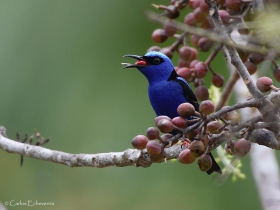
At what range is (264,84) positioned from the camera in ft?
5.55

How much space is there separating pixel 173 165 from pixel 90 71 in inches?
45.3

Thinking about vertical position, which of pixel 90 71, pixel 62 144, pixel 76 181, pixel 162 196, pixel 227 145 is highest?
pixel 90 71

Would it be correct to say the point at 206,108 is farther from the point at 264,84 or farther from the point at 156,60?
the point at 156,60

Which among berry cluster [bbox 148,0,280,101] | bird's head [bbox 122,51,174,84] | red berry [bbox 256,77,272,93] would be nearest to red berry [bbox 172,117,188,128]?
red berry [bbox 256,77,272,93]

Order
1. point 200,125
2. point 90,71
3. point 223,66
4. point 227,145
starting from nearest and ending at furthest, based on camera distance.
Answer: point 200,125
point 227,145
point 223,66
point 90,71

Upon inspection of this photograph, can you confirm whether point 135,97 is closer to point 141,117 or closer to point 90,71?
point 141,117

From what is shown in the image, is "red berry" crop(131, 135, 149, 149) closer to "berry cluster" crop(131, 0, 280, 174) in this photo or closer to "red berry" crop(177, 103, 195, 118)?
"berry cluster" crop(131, 0, 280, 174)

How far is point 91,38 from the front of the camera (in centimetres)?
466

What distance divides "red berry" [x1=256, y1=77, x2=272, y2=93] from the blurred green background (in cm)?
270

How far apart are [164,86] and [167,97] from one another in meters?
0.10

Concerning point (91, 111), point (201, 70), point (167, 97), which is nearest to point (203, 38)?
point (201, 70)

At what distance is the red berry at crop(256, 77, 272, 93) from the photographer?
5.53ft

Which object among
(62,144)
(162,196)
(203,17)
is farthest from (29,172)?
(203,17)

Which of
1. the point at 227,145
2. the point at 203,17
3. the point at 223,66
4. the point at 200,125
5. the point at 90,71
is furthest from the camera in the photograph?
the point at 90,71
